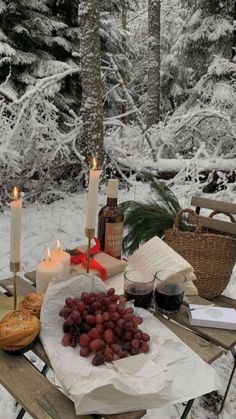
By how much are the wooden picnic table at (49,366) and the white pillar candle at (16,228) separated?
311 mm

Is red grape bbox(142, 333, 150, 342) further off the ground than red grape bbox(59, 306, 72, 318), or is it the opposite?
red grape bbox(59, 306, 72, 318)

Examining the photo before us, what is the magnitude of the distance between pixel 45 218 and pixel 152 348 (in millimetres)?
3259

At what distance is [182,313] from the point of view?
1.45m

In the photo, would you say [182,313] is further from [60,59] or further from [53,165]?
[60,59]

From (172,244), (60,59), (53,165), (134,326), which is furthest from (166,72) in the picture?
(134,326)

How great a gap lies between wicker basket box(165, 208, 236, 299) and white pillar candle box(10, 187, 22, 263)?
0.91 meters

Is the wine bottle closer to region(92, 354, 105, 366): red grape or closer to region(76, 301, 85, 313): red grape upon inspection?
region(76, 301, 85, 313): red grape

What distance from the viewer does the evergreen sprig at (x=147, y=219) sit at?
7.02 feet

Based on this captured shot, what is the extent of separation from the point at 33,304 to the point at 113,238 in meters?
0.53

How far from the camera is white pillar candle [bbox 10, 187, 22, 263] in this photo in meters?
1.18

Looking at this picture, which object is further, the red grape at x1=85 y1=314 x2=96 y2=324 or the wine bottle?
the wine bottle

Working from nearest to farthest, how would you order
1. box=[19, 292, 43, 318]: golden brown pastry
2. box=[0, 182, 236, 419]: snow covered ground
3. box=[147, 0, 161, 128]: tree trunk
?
1. box=[19, 292, 43, 318]: golden brown pastry
2. box=[0, 182, 236, 419]: snow covered ground
3. box=[147, 0, 161, 128]: tree trunk

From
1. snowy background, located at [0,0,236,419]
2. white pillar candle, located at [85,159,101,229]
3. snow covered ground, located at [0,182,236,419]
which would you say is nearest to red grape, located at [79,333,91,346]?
white pillar candle, located at [85,159,101,229]

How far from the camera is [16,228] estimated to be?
1201mm
